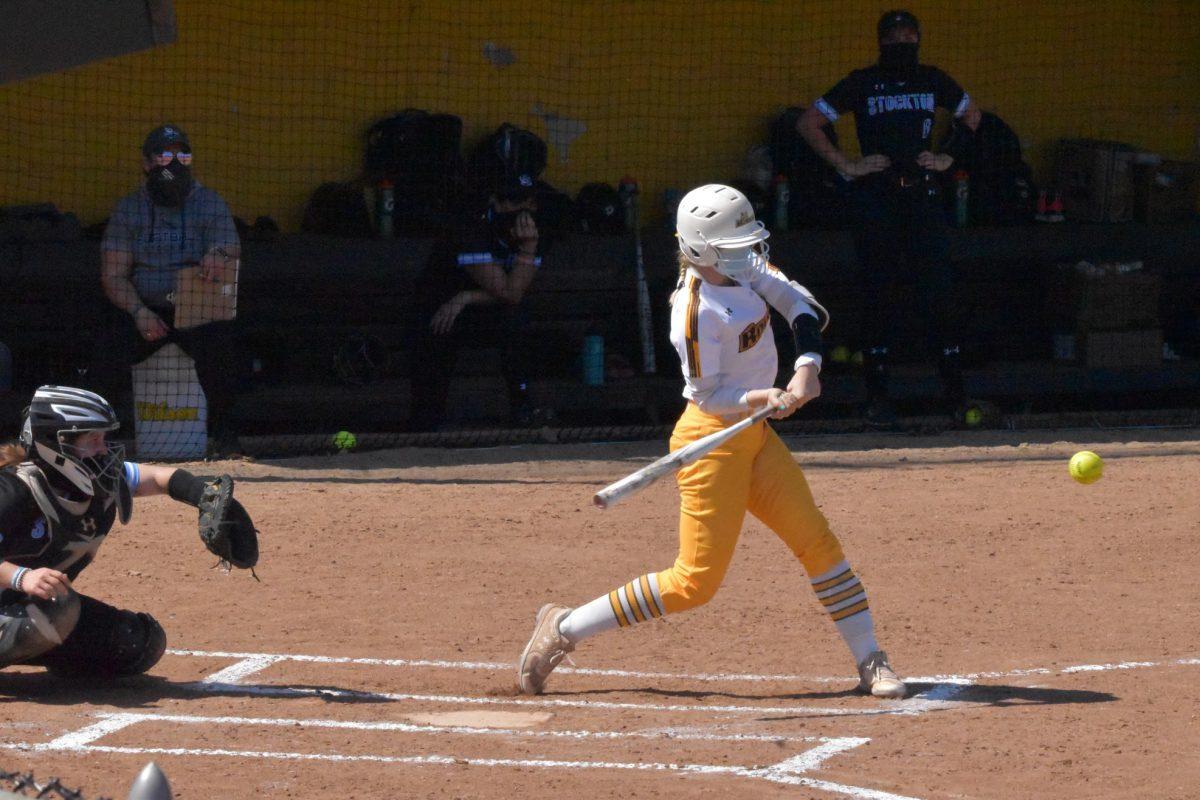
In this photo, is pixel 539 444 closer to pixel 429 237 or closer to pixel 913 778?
pixel 429 237

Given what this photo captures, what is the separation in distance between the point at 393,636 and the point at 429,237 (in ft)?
17.3

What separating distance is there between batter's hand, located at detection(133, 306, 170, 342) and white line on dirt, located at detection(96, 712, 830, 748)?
4203mm

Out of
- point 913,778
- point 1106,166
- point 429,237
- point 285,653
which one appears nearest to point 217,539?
point 285,653

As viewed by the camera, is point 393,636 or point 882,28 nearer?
point 393,636

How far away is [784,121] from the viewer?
1216cm

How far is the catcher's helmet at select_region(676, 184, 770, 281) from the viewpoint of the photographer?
531cm

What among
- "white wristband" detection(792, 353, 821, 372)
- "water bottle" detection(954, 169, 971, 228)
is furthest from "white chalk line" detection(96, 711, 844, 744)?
"water bottle" detection(954, 169, 971, 228)

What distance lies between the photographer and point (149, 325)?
9180 millimetres

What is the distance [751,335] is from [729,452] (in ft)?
1.24

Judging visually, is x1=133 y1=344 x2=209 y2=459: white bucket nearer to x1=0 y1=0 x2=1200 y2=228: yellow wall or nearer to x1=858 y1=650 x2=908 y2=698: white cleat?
x1=0 y1=0 x2=1200 y2=228: yellow wall

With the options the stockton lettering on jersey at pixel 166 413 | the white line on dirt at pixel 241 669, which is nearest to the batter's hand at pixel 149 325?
the stockton lettering on jersey at pixel 166 413

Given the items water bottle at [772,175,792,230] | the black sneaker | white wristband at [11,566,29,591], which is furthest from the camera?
water bottle at [772,175,792,230]

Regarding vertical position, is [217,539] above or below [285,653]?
above

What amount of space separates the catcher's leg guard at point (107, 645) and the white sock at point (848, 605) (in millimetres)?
2171
